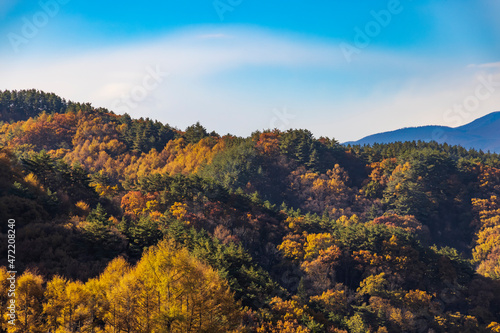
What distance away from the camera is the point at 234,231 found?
7331cm

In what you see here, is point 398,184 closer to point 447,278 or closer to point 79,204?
point 447,278

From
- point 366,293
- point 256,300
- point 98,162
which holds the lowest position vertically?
point 366,293

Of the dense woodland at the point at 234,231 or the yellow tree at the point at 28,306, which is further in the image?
the dense woodland at the point at 234,231

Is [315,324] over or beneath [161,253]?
beneath

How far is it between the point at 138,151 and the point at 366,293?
9490cm

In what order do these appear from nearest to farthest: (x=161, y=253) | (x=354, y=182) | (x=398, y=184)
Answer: (x=161, y=253) < (x=398, y=184) < (x=354, y=182)

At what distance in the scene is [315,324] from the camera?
39.0 metres

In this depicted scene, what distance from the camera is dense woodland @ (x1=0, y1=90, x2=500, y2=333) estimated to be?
26875 mm

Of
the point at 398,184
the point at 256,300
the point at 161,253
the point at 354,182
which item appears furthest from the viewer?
the point at 354,182

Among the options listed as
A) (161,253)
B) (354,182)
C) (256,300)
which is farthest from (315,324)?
(354,182)

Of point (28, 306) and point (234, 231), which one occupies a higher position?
point (28, 306)

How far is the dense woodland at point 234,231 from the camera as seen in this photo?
26875mm

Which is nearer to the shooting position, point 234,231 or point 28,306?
point 28,306

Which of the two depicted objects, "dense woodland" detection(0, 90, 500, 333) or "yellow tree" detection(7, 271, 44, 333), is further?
"dense woodland" detection(0, 90, 500, 333)
